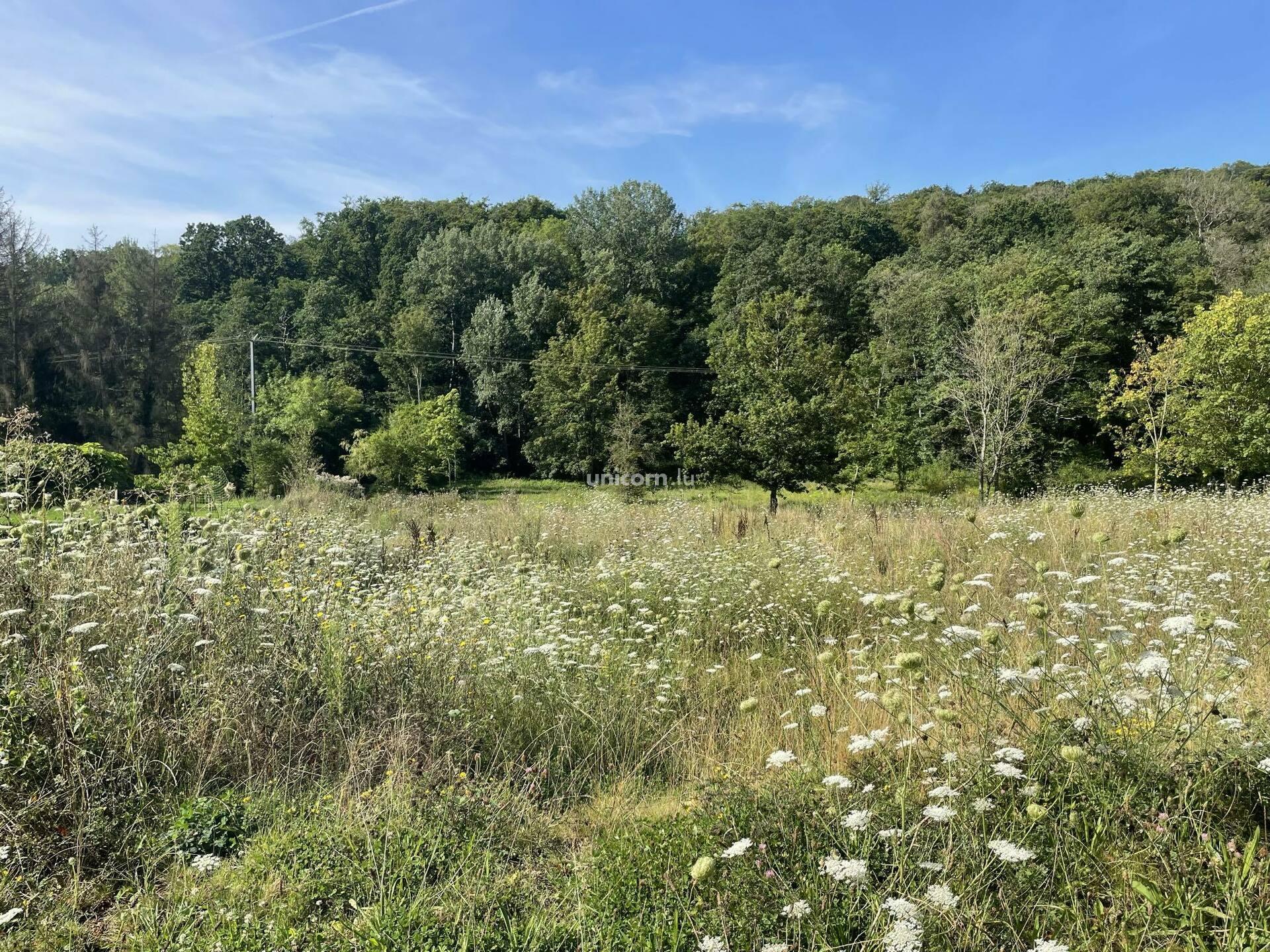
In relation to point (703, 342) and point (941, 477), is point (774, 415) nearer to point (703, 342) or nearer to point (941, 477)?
point (941, 477)

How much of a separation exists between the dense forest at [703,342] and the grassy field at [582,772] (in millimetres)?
13708

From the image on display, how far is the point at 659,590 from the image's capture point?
582 centimetres

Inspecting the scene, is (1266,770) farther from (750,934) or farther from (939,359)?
(939,359)

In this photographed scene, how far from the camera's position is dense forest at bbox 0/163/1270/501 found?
70.0 feet

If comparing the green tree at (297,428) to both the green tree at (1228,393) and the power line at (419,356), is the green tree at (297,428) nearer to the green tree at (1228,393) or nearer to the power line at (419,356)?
the power line at (419,356)

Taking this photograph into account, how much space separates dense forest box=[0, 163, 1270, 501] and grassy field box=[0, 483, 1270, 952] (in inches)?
540

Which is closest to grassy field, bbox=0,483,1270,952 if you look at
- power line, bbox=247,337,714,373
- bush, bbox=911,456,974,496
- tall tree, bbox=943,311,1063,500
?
tall tree, bbox=943,311,1063,500

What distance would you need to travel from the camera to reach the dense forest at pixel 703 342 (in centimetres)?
2134

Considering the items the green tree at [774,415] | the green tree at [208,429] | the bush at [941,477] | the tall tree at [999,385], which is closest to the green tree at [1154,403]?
the tall tree at [999,385]

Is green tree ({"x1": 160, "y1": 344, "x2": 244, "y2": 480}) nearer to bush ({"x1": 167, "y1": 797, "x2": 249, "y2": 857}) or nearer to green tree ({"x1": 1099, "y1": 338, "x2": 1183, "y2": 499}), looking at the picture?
bush ({"x1": 167, "y1": 797, "x2": 249, "y2": 857})

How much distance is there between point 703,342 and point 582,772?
123 ft

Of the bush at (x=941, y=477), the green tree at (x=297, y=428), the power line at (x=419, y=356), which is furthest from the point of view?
the power line at (x=419, y=356)

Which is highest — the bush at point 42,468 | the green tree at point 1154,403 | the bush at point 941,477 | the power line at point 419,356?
the power line at point 419,356

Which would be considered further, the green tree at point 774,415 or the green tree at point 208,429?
the green tree at point 208,429
